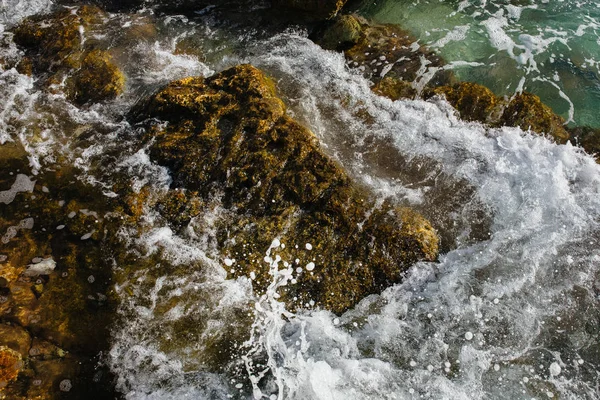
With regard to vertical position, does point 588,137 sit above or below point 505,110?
below

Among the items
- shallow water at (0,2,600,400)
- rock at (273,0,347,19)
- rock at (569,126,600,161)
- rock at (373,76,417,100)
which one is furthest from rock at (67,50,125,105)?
rock at (569,126,600,161)

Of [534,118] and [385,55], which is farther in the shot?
[385,55]

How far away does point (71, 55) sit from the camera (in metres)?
7.40

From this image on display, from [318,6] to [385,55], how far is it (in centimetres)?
172

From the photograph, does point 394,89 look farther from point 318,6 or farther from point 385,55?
point 318,6

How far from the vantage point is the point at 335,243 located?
4871mm

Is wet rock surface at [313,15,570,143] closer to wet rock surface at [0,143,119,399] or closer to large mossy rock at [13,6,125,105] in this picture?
large mossy rock at [13,6,125,105]

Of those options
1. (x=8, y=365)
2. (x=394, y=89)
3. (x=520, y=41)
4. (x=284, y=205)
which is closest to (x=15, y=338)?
(x=8, y=365)

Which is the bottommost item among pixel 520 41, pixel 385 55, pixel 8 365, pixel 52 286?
pixel 8 365

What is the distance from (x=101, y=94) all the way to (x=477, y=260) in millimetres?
6394

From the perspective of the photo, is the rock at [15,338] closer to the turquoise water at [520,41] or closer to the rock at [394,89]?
the rock at [394,89]

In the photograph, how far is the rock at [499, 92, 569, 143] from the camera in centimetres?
650

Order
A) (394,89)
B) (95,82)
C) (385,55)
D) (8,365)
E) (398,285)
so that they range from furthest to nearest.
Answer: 1. (385,55)
2. (394,89)
3. (95,82)
4. (398,285)
5. (8,365)

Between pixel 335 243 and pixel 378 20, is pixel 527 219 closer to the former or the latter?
pixel 335 243
